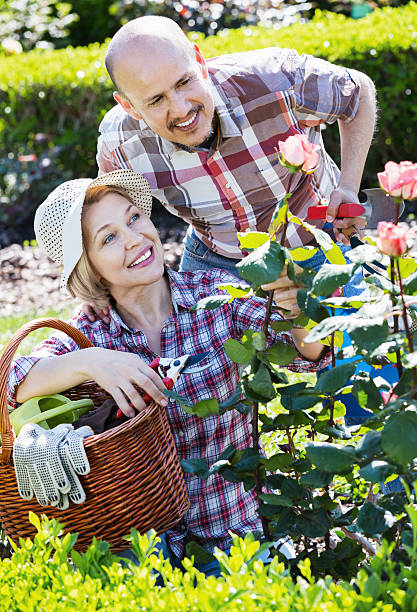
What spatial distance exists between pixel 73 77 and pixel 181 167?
14.0 feet

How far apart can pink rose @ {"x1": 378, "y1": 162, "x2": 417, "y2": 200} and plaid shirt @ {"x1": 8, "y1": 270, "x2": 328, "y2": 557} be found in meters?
0.87

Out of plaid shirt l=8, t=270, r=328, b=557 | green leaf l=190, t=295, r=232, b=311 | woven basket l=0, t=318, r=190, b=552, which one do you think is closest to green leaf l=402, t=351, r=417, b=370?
green leaf l=190, t=295, r=232, b=311

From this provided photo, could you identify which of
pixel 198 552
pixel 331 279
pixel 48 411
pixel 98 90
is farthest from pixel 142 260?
pixel 98 90

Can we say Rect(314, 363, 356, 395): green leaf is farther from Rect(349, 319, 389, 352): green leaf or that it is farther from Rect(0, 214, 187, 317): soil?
Rect(0, 214, 187, 317): soil

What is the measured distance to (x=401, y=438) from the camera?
1.42m

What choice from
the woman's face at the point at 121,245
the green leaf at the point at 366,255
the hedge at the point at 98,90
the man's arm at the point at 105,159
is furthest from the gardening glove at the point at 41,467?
the hedge at the point at 98,90

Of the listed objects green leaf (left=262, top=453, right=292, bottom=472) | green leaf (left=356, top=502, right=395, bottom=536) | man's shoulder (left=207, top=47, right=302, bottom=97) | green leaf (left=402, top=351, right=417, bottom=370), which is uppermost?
man's shoulder (left=207, top=47, right=302, bottom=97)

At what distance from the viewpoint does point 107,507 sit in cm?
191

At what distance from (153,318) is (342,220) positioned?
647 millimetres

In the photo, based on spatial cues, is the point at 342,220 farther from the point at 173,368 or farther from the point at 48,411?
the point at 48,411

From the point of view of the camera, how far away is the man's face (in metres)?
2.40

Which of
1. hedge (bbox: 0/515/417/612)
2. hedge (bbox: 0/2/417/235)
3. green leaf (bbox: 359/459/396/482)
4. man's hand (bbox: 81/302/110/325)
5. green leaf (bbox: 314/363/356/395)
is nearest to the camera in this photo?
hedge (bbox: 0/515/417/612)

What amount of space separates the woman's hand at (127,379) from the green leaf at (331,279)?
60 cm

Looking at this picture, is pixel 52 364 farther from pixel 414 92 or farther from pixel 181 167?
pixel 414 92
